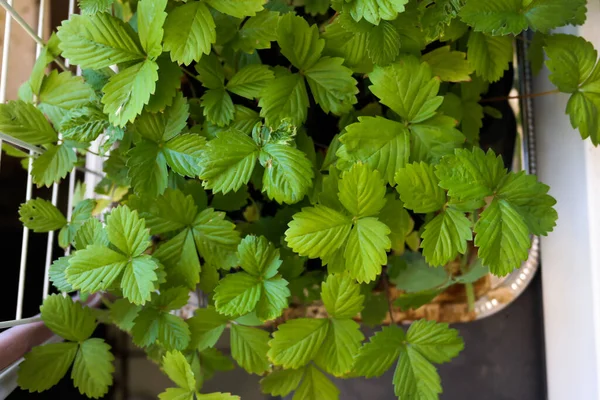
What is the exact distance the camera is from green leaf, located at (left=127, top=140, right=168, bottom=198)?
549 millimetres

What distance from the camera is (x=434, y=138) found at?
1.84 feet

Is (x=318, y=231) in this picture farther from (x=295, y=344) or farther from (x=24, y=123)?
(x=24, y=123)

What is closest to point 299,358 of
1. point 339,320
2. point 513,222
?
point 339,320

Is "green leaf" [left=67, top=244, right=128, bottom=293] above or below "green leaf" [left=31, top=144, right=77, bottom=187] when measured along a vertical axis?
below

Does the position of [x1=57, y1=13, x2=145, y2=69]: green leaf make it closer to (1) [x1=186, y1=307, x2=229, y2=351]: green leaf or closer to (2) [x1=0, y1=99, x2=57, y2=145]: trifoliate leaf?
(2) [x1=0, y1=99, x2=57, y2=145]: trifoliate leaf

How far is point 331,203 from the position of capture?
0.56 m

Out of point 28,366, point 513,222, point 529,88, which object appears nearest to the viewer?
point 513,222

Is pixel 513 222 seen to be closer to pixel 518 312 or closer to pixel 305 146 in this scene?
pixel 305 146

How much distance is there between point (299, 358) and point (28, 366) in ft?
1.26

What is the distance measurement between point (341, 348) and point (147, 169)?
344 mm

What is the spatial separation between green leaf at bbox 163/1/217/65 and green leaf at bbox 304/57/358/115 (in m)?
0.13

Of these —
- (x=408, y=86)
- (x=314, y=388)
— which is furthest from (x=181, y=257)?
(x=408, y=86)

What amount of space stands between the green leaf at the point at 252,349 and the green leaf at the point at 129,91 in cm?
33

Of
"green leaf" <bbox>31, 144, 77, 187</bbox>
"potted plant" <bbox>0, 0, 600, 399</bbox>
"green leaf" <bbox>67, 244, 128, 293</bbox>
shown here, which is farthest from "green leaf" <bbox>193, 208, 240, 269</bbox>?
"green leaf" <bbox>31, 144, 77, 187</bbox>
